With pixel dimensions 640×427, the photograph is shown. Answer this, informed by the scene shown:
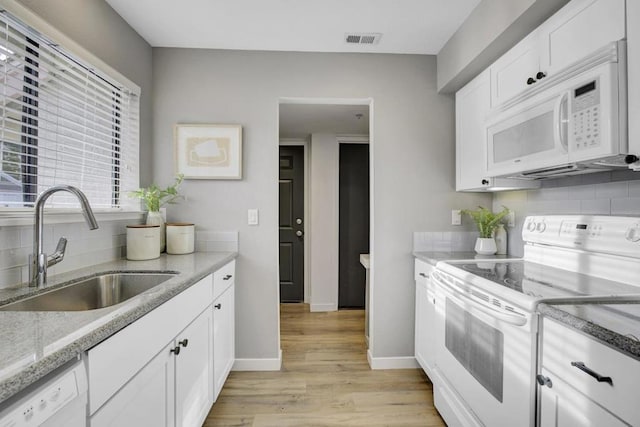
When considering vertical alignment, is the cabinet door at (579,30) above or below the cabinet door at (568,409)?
above

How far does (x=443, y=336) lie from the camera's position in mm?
1834

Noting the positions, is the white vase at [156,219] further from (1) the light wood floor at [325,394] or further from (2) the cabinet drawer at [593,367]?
(2) the cabinet drawer at [593,367]

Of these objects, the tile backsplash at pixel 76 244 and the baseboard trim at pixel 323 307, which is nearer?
the tile backsplash at pixel 76 244

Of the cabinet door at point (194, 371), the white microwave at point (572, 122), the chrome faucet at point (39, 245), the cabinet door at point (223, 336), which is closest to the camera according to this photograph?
the white microwave at point (572, 122)

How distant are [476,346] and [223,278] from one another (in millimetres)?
1426

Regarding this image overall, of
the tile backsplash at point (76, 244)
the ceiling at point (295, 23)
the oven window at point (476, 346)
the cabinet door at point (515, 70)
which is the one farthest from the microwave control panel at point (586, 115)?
the tile backsplash at point (76, 244)

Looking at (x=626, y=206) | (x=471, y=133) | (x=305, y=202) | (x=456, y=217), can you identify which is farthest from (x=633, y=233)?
(x=305, y=202)

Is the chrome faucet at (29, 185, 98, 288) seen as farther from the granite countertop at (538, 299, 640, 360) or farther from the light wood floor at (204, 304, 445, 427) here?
the granite countertop at (538, 299, 640, 360)

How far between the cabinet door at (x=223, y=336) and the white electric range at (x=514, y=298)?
1269 mm

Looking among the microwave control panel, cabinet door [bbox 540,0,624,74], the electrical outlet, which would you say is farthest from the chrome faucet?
the electrical outlet

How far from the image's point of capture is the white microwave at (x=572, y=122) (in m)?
1.14

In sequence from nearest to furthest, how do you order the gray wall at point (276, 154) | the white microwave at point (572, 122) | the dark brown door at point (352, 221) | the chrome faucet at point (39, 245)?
the white microwave at point (572, 122) → the chrome faucet at point (39, 245) → the gray wall at point (276, 154) → the dark brown door at point (352, 221)

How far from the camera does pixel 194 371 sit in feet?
5.02

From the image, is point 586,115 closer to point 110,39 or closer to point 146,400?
point 146,400
